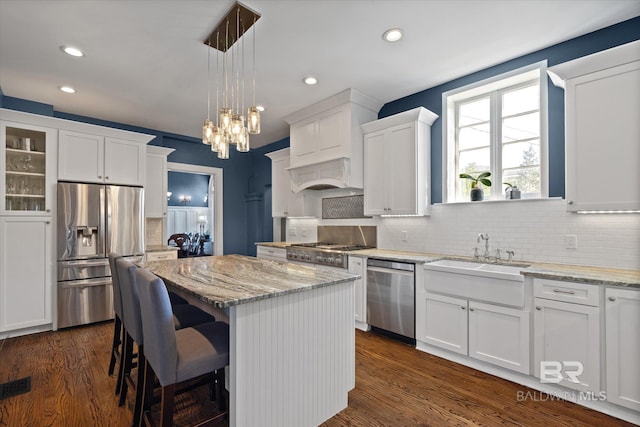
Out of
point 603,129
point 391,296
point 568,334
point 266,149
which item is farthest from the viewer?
point 266,149

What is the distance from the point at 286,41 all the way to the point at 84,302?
381 centimetres

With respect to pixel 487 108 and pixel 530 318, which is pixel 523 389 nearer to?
pixel 530 318

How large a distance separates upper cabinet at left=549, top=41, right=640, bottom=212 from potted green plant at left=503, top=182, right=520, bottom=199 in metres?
0.49

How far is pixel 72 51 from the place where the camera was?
2816mm

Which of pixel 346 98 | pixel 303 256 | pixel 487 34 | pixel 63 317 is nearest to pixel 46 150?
pixel 63 317

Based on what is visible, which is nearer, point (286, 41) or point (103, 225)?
point (286, 41)

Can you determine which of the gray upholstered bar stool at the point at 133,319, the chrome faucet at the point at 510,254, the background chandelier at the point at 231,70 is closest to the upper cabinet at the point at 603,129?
the chrome faucet at the point at 510,254

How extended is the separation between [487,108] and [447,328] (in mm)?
2336

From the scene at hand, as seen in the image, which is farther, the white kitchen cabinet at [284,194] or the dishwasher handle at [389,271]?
the white kitchen cabinet at [284,194]

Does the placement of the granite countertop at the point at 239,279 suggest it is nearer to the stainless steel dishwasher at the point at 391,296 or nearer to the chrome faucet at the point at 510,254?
the stainless steel dishwasher at the point at 391,296

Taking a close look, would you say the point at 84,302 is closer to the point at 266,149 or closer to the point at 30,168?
the point at 30,168

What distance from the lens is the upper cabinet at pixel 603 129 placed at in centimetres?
215

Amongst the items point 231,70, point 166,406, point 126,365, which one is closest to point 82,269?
point 126,365

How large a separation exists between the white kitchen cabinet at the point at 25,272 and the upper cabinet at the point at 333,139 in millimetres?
3233
